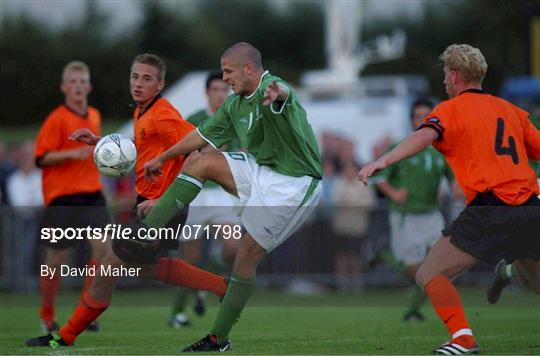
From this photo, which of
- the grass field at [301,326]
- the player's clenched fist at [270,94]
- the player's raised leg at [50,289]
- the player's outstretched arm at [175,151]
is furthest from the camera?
the player's raised leg at [50,289]

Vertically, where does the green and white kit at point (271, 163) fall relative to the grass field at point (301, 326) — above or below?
above

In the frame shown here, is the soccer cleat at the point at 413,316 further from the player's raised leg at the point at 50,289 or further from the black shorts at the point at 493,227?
the black shorts at the point at 493,227

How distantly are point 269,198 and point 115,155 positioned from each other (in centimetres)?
138

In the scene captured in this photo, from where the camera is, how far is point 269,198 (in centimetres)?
917

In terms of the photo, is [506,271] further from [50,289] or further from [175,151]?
[50,289]

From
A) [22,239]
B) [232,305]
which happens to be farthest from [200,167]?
[22,239]

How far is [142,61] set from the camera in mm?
10156

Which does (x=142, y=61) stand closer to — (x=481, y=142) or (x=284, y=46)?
(x=481, y=142)

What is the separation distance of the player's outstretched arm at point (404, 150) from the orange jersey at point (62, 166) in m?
4.81

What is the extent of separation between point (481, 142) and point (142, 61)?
291 centimetres

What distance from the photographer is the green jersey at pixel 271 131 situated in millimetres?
9188

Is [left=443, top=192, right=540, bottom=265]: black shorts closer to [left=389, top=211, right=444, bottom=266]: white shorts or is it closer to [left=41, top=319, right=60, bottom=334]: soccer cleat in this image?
[left=41, top=319, right=60, bottom=334]: soccer cleat

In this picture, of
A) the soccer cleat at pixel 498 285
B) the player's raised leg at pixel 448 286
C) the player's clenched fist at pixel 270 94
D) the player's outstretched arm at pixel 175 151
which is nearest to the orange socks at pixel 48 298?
the player's outstretched arm at pixel 175 151

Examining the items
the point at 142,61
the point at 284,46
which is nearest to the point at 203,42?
the point at 284,46
